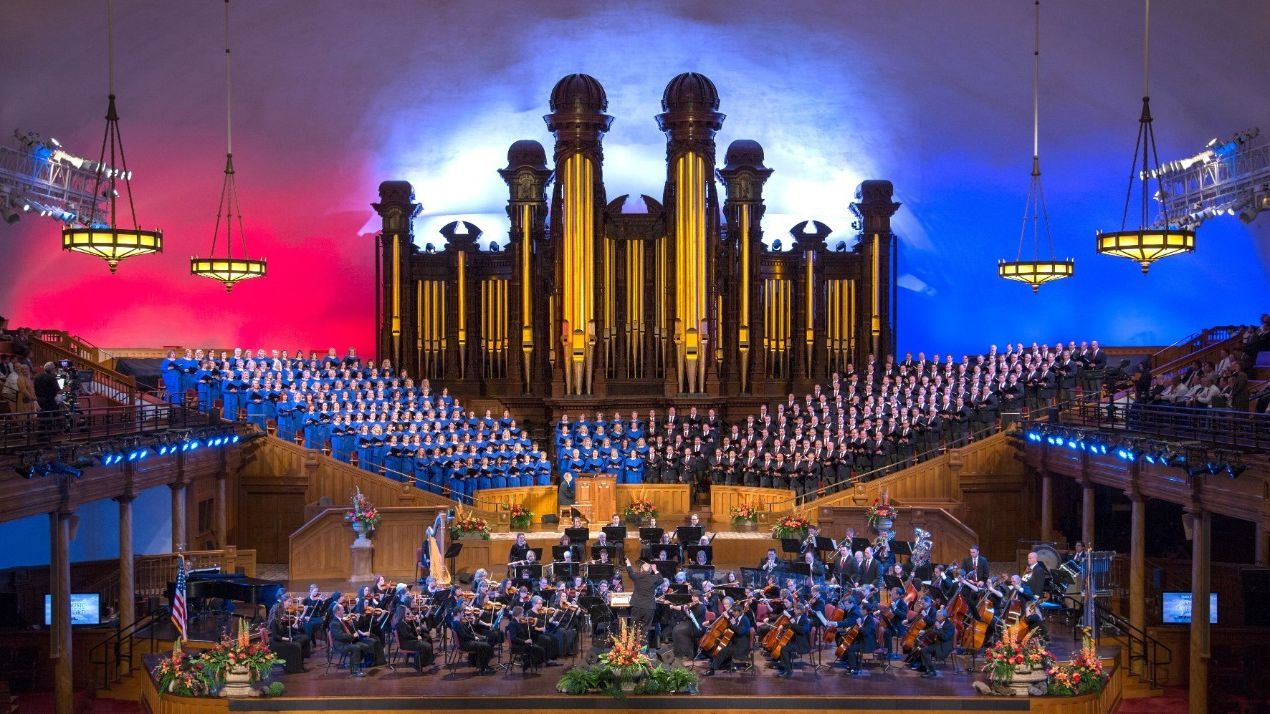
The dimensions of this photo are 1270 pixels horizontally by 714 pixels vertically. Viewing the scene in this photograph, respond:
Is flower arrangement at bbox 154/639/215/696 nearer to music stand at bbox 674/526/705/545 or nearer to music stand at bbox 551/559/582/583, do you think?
music stand at bbox 551/559/582/583

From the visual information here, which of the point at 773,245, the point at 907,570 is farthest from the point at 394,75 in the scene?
A: the point at 907,570

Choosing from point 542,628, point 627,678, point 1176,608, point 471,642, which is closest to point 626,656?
point 627,678

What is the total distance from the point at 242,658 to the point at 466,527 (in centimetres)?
598

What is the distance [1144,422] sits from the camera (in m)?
17.1

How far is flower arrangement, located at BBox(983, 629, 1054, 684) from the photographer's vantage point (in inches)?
555

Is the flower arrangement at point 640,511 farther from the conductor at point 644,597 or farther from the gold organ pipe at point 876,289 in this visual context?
the gold organ pipe at point 876,289

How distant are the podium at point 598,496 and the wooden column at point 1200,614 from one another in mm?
8740

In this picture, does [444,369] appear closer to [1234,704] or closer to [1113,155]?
[1113,155]

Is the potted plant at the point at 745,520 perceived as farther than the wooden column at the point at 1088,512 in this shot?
Yes

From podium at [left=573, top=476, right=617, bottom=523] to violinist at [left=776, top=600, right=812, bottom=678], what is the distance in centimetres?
706

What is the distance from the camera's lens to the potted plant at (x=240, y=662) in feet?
46.8

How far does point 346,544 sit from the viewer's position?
19969 mm

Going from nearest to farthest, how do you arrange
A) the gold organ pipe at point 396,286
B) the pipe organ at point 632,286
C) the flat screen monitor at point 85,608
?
the flat screen monitor at point 85,608
the pipe organ at point 632,286
the gold organ pipe at point 396,286

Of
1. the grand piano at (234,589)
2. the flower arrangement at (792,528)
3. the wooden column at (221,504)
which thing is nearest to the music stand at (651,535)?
the flower arrangement at (792,528)
